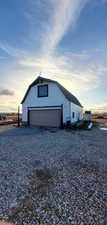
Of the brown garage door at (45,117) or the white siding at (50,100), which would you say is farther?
the brown garage door at (45,117)

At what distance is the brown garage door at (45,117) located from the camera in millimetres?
13312

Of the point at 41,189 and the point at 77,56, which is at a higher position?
the point at 77,56

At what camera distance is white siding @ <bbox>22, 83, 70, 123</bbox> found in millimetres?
12984

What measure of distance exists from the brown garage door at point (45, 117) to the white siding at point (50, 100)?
730 millimetres

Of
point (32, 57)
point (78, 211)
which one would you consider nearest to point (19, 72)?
point (32, 57)

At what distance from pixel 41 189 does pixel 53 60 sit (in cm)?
937

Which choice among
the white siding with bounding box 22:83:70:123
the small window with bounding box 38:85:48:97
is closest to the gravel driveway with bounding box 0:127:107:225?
the white siding with bounding box 22:83:70:123

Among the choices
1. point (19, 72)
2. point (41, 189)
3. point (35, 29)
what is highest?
point (35, 29)

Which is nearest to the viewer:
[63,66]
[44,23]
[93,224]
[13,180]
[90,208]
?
[93,224]

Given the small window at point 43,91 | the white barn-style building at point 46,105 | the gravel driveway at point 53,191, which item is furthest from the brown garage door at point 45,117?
the gravel driveway at point 53,191

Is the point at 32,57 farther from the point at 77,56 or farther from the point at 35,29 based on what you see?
the point at 77,56

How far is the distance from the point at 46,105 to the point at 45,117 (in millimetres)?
1462

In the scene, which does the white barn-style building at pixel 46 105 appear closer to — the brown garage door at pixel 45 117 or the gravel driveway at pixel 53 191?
the brown garage door at pixel 45 117

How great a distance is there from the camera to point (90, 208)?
2.03 metres
